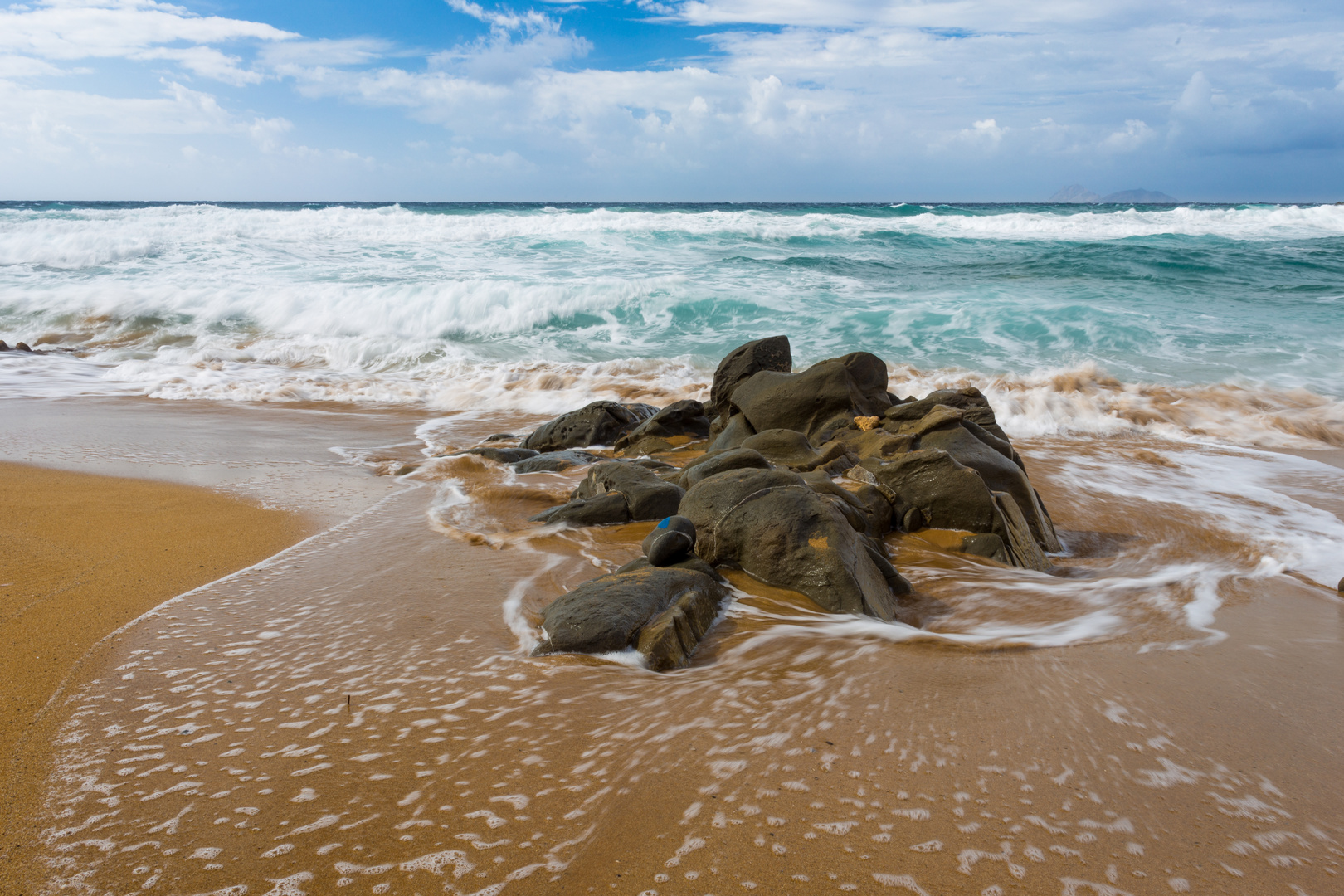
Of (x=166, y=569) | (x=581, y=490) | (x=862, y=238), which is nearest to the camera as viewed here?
(x=166, y=569)

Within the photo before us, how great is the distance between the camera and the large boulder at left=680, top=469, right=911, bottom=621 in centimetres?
297

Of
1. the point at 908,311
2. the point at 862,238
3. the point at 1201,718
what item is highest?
the point at 862,238

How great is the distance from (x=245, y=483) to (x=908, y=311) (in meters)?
10.7

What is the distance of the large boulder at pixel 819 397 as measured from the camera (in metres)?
5.23

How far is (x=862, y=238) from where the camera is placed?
26219 mm

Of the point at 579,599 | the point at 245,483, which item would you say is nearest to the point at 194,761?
the point at 579,599

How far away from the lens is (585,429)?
636 centimetres

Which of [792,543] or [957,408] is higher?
[957,408]

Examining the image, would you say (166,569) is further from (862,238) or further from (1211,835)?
(862,238)

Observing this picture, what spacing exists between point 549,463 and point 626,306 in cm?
810

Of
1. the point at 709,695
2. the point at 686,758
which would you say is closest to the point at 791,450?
the point at 709,695

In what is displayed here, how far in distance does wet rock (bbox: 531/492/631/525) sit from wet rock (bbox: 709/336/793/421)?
2.16 m

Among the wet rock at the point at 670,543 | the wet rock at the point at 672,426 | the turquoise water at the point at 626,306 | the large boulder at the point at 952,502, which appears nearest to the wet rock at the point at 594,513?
the wet rock at the point at 670,543

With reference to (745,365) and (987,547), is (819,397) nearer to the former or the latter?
(745,365)
